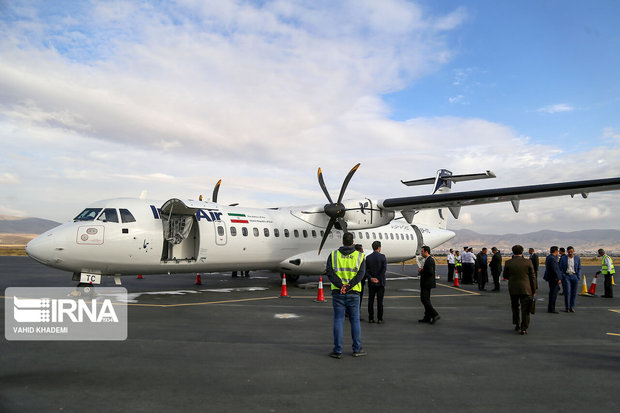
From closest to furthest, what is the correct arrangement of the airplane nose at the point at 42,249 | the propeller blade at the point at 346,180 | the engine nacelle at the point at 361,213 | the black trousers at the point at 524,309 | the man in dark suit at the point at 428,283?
1. the black trousers at the point at 524,309
2. the man in dark suit at the point at 428,283
3. the airplane nose at the point at 42,249
4. the propeller blade at the point at 346,180
5. the engine nacelle at the point at 361,213

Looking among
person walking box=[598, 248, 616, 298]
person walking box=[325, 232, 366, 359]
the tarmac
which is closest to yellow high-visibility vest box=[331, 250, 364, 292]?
person walking box=[325, 232, 366, 359]

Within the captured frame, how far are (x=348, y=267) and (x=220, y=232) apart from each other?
895 centimetres

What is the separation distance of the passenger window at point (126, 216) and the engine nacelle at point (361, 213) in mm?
8534

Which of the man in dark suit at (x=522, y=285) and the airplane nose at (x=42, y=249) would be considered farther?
the airplane nose at (x=42, y=249)

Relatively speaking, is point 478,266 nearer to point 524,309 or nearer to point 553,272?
point 553,272

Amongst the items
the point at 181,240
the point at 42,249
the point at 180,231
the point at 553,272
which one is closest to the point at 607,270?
the point at 553,272

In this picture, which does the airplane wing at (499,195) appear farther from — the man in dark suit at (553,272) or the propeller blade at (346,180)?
the man in dark suit at (553,272)

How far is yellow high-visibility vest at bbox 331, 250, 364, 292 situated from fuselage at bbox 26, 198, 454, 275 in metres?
8.21

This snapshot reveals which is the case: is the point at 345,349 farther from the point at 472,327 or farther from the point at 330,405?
the point at 472,327

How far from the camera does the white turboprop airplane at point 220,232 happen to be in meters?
11.7

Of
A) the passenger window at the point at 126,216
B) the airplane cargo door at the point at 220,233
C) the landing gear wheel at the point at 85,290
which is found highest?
the passenger window at the point at 126,216

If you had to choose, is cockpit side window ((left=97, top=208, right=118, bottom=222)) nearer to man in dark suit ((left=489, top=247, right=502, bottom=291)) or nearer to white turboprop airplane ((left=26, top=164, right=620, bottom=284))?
white turboprop airplane ((left=26, top=164, right=620, bottom=284))

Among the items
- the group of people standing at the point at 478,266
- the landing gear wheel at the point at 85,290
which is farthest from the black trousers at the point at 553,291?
the landing gear wheel at the point at 85,290

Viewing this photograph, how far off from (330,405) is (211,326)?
4724 mm
